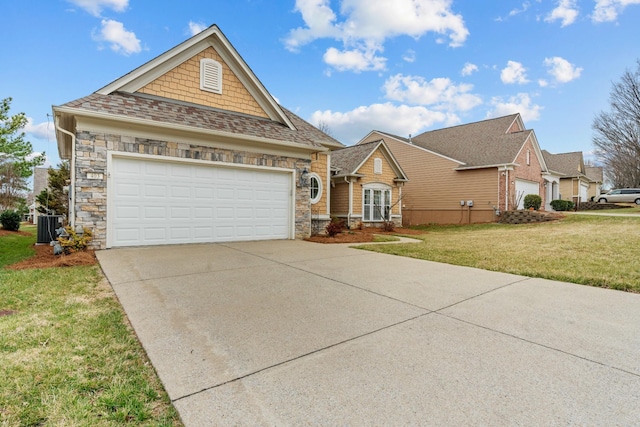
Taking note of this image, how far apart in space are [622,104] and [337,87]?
860 inches

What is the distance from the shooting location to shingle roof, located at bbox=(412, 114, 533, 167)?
18.4 m

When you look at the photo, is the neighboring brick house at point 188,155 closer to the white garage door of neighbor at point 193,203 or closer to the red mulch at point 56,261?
the white garage door of neighbor at point 193,203

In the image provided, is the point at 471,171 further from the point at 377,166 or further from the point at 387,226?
the point at 387,226

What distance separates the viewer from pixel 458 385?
Result: 212 cm

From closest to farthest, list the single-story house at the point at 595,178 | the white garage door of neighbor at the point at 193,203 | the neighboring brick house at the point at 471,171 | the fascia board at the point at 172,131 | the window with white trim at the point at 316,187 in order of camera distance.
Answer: the fascia board at the point at 172,131
the white garage door of neighbor at the point at 193,203
the window with white trim at the point at 316,187
the neighboring brick house at the point at 471,171
the single-story house at the point at 595,178

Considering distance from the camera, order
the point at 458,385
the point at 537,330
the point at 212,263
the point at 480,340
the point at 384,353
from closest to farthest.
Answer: the point at 458,385 < the point at 384,353 < the point at 480,340 < the point at 537,330 < the point at 212,263

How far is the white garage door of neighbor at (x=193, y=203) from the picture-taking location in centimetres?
798

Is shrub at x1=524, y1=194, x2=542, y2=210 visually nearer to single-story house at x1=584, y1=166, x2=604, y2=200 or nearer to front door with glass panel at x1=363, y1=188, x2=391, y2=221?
front door with glass panel at x1=363, y1=188, x2=391, y2=221

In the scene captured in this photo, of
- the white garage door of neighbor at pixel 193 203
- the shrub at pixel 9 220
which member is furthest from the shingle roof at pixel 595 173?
the shrub at pixel 9 220

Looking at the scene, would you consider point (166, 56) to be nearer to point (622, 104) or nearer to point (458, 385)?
point (458, 385)

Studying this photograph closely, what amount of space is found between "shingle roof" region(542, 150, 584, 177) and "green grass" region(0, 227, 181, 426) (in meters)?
33.3

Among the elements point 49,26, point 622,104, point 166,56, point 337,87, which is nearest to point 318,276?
point 166,56

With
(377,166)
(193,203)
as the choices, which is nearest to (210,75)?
(193,203)

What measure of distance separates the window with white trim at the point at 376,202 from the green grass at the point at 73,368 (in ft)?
42.7
